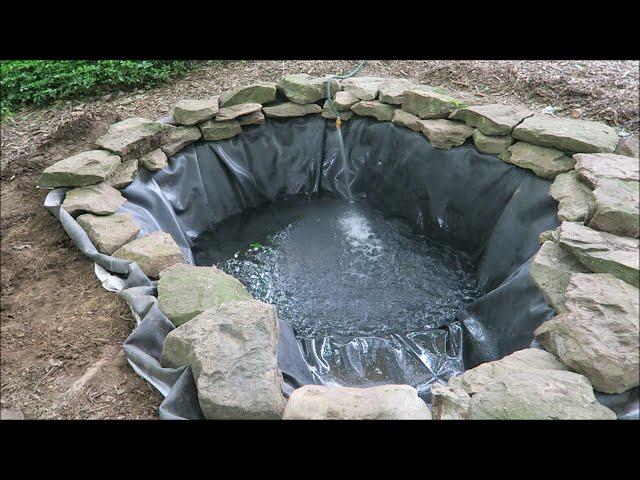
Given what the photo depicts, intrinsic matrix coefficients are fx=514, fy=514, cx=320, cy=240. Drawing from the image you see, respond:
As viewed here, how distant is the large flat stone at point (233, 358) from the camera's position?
6.81 ft

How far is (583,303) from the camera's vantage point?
2.32m

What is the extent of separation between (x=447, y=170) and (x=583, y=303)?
6.60ft

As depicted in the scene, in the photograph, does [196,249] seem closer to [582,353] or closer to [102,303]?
[102,303]

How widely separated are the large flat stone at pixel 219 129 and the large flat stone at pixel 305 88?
0.55m

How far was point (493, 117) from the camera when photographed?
12.5ft

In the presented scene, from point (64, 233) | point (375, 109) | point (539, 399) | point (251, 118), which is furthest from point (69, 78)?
point (539, 399)

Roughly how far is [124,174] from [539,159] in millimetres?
2917

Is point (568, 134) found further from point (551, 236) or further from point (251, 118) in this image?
point (251, 118)

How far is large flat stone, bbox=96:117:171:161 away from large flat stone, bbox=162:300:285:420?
6.15ft

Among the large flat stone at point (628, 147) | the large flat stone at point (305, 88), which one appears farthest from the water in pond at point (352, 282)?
the large flat stone at point (628, 147)

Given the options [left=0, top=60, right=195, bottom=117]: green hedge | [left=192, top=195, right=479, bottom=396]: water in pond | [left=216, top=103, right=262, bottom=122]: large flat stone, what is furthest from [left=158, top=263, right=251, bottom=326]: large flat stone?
[left=0, top=60, right=195, bottom=117]: green hedge

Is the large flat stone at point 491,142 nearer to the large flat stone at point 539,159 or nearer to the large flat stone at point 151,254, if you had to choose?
the large flat stone at point 539,159

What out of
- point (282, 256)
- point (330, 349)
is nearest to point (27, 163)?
point (282, 256)

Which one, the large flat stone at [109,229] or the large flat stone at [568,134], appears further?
the large flat stone at [568,134]
